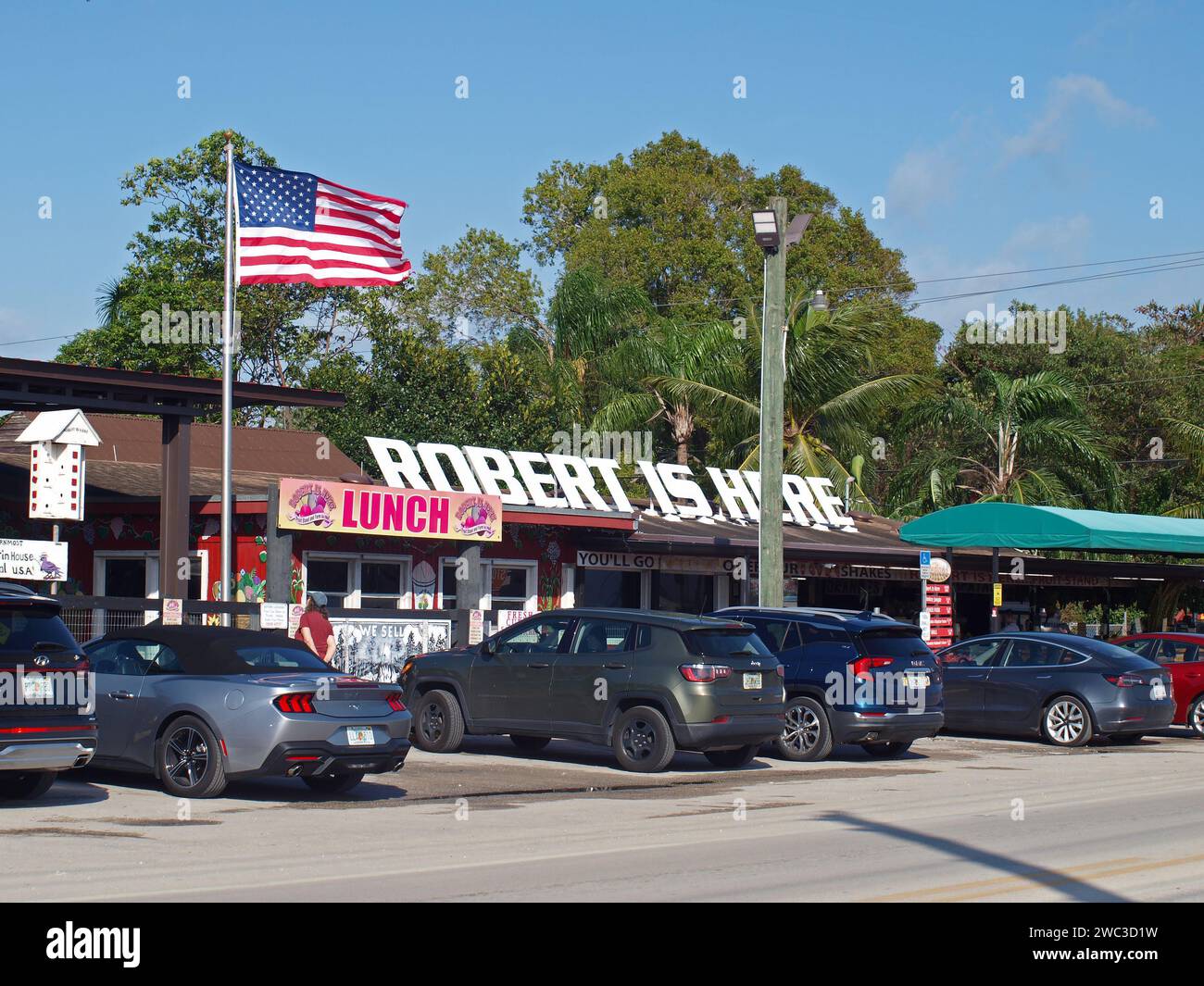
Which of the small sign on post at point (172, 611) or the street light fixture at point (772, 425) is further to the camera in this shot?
the street light fixture at point (772, 425)

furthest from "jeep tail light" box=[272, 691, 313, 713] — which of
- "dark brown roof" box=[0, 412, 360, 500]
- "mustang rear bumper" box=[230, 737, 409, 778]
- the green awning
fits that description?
the green awning

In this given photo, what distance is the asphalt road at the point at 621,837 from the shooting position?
950 cm

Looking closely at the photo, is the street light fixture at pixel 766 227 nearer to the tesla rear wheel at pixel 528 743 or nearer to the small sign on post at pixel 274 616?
the tesla rear wheel at pixel 528 743

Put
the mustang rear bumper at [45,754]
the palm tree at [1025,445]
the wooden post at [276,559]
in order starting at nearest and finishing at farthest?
the mustang rear bumper at [45,754] → the wooden post at [276,559] → the palm tree at [1025,445]

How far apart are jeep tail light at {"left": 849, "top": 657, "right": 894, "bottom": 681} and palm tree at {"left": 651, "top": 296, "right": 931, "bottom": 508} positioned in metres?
19.9

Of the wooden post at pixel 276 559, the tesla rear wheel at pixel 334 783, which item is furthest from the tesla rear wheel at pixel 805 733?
the wooden post at pixel 276 559

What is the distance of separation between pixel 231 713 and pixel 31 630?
1.83 m

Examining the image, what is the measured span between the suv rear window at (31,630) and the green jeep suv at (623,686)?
5.88 m

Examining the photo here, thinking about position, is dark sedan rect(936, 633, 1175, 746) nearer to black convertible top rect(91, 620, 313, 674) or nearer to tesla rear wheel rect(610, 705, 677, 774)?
tesla rear wheel rect(610, 705, 677, 774)

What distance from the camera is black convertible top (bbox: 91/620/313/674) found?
14094 millimetres

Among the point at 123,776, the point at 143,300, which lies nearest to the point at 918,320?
the point at 143,300

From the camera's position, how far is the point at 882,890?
938cm

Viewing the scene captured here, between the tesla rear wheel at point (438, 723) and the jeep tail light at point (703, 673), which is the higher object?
the jeep tail light at point (703, 673)
